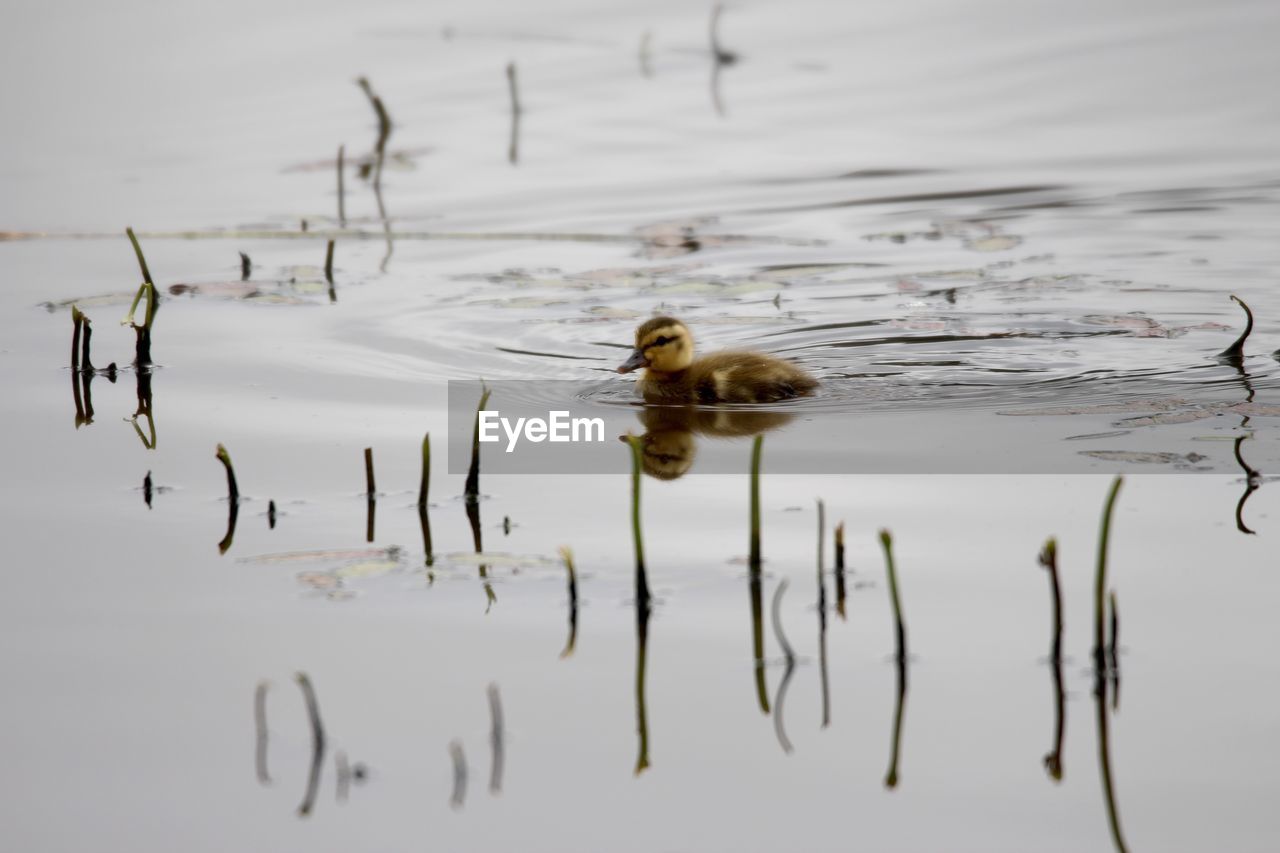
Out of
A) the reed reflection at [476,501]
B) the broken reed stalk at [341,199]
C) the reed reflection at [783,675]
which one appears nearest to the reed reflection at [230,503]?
the reed reflection at [476,501]

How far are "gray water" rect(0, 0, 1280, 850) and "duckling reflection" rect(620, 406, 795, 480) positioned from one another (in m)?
0.16

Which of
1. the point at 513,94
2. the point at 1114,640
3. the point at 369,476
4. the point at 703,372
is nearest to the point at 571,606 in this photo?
the point at 369,476

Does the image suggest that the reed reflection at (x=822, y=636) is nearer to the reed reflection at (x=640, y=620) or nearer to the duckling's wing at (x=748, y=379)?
the reed reflection at (x=640, y=620)

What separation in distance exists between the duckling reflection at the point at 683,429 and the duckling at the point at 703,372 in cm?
8

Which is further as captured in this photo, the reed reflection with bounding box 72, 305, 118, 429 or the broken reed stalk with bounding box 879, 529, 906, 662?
the reed reflection with bounding box 72, 305, 118, 429

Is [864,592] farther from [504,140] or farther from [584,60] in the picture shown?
[584,60]

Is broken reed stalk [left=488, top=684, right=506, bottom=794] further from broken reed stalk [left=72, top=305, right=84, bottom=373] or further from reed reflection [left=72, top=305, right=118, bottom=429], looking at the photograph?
broken reed stalk [left=72, top=305, right=84, bottom=373]

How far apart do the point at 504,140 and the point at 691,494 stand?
915 cm

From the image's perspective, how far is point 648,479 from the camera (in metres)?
5.84

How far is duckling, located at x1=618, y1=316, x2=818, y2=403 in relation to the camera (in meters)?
7.21

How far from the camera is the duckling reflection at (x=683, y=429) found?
6132 millimetres

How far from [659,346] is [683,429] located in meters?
0.56

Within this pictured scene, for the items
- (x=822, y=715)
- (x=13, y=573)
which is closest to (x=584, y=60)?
(x=13, y=573)

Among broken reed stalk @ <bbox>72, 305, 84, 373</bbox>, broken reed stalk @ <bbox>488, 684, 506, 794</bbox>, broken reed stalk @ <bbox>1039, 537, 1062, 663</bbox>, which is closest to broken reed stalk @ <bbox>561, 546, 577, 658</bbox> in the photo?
broken reed stalk @ <bbox>488, 684, 506, 794</bbox>
